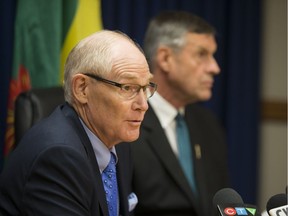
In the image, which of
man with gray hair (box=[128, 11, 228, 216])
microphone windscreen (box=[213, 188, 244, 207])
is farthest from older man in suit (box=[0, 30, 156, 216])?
man with gray hair (box=[128, 11, 228, 216])

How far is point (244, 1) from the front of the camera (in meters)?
3.43

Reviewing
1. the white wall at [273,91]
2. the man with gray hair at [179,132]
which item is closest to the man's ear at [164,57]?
the man with gray hair at [179,132]

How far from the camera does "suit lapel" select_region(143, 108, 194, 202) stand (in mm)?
2266

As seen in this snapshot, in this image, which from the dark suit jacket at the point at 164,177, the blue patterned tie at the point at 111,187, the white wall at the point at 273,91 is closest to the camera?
the blue patterned tie at the point at 111,187

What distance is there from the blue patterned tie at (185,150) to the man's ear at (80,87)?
914 mm

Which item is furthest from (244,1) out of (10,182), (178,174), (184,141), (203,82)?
(10,182)

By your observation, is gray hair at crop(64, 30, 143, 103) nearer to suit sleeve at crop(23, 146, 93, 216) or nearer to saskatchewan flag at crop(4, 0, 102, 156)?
suit sleeve at crop(23, 146, 93, 216)

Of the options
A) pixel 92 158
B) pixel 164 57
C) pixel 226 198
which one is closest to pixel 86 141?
pixel 92 158

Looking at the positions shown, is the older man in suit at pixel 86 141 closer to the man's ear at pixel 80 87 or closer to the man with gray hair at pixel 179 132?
the man's ear at pixel 80 87

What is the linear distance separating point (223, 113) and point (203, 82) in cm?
94

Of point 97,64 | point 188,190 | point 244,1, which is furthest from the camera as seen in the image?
point 244,1

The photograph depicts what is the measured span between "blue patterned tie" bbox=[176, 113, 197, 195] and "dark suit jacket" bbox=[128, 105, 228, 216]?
2 cm

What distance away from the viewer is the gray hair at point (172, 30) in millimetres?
2578

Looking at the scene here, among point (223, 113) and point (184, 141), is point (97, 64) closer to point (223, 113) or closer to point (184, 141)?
point (184, 141)
